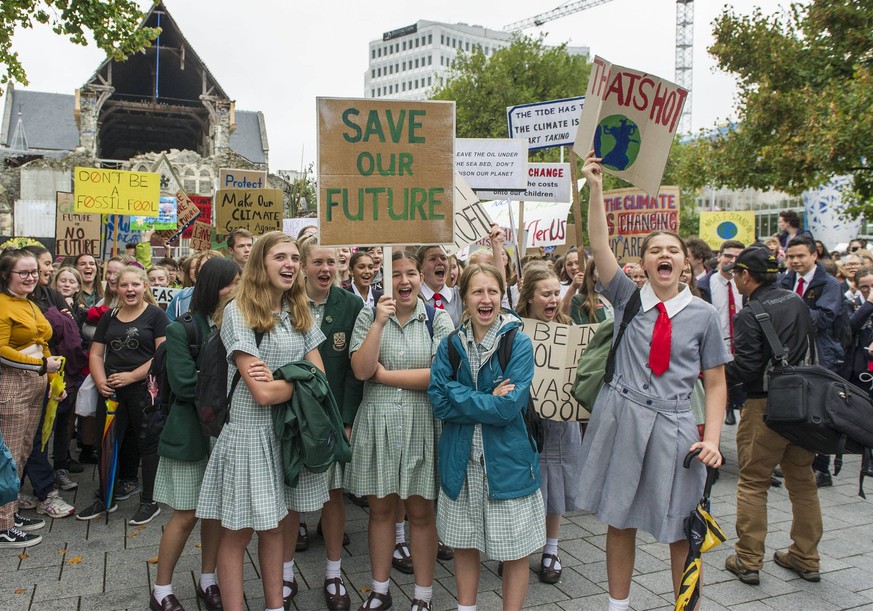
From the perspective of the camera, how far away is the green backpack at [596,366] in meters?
3.76

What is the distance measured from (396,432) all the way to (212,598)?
143 cm

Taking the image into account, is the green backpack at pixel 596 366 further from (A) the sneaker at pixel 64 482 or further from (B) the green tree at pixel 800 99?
(B) the green tree at pixel 800 99

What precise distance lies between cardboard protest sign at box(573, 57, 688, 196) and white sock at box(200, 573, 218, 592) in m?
3.46

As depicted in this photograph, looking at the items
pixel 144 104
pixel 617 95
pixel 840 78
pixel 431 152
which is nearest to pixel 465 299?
pixel 431 152

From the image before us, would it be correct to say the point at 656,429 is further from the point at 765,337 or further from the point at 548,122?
the point at 548,122

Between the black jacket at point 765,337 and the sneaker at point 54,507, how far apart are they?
5.10m

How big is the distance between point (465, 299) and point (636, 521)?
141cm

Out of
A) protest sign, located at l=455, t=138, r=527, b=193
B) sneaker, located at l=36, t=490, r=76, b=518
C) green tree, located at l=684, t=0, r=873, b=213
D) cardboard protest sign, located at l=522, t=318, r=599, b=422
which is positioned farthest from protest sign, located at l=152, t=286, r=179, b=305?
green tree, located at l=684, t=0, r=873, b=213

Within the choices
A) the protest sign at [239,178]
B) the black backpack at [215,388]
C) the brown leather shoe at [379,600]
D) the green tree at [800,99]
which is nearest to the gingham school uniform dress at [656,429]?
the brown leather shoe at [379,600]

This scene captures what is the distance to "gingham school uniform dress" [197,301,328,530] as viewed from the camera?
11.7 ft

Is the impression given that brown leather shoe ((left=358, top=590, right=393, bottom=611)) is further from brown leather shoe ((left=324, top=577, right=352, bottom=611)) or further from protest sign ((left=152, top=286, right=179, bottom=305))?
protest sign ((left=152, top=286, right=179, bottom=305))

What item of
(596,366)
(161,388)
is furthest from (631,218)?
(161,388)

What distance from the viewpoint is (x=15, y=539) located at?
16.8 ft

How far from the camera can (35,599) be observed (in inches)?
169
